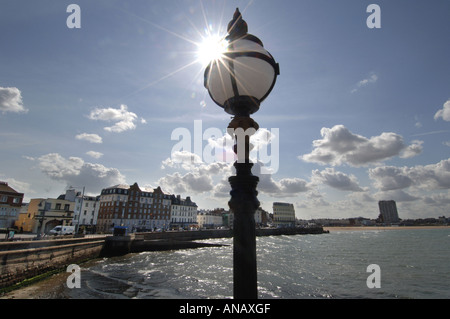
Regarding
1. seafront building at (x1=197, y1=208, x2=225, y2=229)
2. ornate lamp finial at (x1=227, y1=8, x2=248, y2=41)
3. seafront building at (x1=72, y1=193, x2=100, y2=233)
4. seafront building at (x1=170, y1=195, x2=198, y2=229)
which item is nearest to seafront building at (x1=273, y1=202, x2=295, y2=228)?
seafront building at (x1=197, y1=208, x2=225, y2=229)

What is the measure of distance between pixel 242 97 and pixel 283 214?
170467 millimetres

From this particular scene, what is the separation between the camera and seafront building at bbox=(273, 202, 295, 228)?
160m

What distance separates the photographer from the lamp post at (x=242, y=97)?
2314mm

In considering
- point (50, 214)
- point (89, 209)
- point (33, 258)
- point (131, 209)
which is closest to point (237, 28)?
point (33, 258)

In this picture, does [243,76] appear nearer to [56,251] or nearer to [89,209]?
[56,251]

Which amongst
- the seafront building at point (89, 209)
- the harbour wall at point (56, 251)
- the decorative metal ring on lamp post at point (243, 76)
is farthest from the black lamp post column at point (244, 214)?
the seafront building at point (89, 209)

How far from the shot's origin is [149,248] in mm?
42875

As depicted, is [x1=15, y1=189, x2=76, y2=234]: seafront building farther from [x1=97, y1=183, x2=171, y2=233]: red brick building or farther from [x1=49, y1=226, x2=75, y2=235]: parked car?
[x1=97, y1=183, x2=171, y2=233]: red brick building

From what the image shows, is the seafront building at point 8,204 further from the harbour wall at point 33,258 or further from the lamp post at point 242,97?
the lamp post at point 242,97

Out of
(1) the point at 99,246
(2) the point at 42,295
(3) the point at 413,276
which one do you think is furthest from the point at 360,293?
(1) the point at 99,246

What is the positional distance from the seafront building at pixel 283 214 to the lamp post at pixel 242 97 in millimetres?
164650

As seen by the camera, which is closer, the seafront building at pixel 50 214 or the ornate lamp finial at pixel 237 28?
the ornate lamp finial at pixel 237 28

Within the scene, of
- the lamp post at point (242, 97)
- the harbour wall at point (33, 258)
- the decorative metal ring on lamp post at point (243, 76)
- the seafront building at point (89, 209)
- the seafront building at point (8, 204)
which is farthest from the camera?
the seafront building at point (89, 209)
